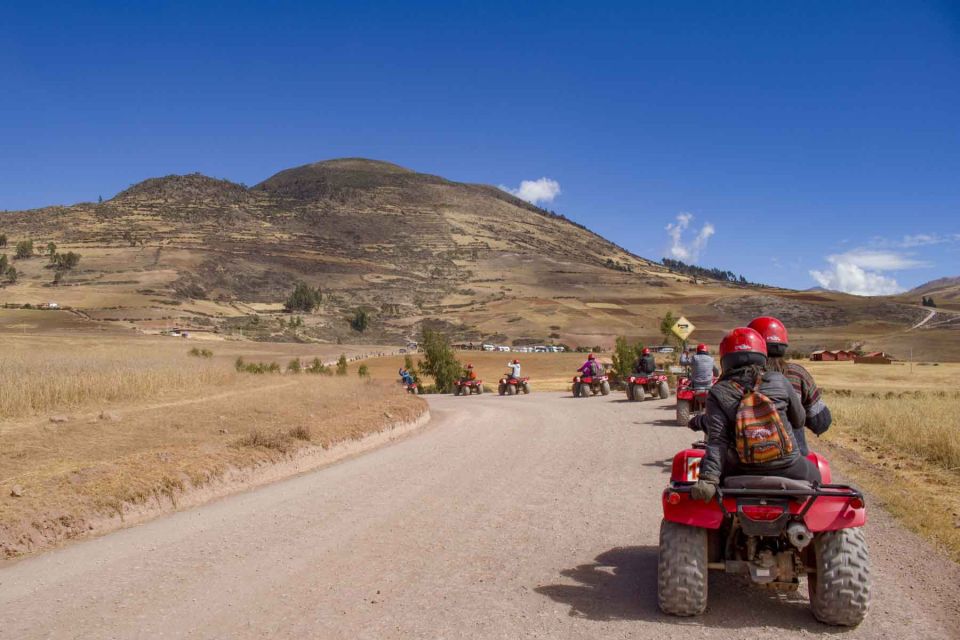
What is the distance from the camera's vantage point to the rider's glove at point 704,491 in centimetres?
483

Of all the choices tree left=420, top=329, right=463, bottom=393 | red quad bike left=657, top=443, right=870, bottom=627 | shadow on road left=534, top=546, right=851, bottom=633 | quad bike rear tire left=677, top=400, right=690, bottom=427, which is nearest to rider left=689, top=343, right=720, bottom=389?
quad bike rear tire left=677, top=400, right=690, bottom=427

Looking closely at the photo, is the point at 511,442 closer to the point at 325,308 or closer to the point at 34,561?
the point at 34,561

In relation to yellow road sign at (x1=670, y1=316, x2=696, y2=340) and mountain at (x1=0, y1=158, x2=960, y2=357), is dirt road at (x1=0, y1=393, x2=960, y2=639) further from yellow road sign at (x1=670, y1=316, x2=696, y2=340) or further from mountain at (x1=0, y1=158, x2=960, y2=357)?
mountain at (x1=0, y1=158, x2=960, y2=357)

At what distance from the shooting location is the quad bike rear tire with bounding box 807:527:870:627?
477 centimetres

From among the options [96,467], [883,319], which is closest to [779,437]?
[96,467]

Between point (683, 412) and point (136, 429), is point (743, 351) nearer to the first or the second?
point (136, 429)

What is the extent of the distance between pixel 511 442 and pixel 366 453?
281 centimetres

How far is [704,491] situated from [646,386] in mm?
21122

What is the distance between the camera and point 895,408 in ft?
59.8

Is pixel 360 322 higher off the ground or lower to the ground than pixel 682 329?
higher

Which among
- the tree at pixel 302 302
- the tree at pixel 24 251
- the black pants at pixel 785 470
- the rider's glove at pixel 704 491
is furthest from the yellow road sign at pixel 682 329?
the tree at pixel 24 251

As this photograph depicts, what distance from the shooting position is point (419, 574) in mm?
6070

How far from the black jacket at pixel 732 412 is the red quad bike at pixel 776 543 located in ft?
0.57

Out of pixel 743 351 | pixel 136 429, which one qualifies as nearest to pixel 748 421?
pixel 743 351
